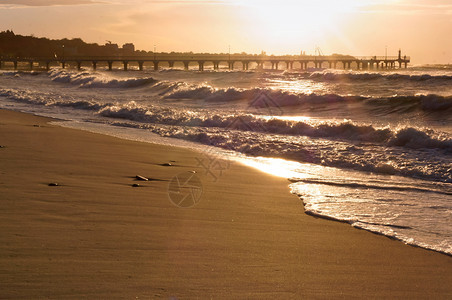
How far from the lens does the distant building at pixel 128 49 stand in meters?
165

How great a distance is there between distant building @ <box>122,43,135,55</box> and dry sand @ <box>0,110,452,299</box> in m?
163

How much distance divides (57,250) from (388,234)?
109 inches

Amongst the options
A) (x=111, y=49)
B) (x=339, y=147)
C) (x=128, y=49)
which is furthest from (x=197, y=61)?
(x=339, y=147)

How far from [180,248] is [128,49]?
17001cm

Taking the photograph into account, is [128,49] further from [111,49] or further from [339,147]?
[339,147]

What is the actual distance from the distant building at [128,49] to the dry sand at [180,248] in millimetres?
163169

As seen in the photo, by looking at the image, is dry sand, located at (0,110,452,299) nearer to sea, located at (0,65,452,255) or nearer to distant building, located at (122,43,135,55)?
sea, located at (0,65,452,255)

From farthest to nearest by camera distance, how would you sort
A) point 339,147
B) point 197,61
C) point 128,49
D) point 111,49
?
→ point 128,49
point 111,49
point 197,61
point 339,147

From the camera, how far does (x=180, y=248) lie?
3869mm

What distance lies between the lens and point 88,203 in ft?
16.1

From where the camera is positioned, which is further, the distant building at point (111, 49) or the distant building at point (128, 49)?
the distant building at point (128, 49)

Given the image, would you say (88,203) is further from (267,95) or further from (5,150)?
(267,95)

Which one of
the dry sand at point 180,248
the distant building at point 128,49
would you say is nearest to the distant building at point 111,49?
the distant building at point 128,49

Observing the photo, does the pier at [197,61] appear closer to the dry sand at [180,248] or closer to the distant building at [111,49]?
the distant building at [111,49]
